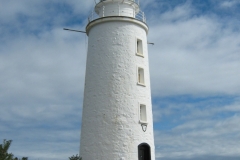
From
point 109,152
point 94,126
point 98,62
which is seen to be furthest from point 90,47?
point 109,152

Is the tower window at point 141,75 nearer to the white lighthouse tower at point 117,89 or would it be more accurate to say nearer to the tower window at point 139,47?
the white lighthouse tower at point 117,89

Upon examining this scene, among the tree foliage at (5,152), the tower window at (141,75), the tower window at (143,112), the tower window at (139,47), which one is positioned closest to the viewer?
the tree foliage at (5,152)

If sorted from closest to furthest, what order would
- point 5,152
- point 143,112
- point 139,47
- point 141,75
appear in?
point 5,152
point 143,112
point 141,75
point 139,47

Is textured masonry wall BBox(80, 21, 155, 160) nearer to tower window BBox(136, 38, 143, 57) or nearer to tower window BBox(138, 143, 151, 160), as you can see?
tower window BBox(138, 143, 151, 160)

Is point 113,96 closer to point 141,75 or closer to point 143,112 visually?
point 143,112

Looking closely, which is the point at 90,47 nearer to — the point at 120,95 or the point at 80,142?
the point at 120,95

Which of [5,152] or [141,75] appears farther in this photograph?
[141,75]

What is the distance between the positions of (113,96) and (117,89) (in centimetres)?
48

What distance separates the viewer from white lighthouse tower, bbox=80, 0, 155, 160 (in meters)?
18.1

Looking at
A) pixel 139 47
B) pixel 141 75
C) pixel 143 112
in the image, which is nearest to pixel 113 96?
pixel 143 112

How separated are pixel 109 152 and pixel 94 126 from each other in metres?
1.73

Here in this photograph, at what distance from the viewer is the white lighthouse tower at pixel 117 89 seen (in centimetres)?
1808

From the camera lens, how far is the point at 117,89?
18750mm

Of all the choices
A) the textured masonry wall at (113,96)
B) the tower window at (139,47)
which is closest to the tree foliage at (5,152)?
the textured masonry wall at (113,96)
